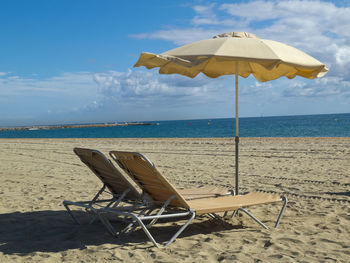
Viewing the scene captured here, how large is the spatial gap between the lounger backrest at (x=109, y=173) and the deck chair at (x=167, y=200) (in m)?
0.12

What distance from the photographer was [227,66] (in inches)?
216

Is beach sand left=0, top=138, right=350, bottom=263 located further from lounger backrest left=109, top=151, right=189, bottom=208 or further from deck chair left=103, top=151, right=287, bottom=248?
lounger backrest left=109, top=151, right=189, bottom=208

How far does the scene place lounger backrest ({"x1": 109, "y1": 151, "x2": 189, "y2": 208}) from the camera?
132 inches

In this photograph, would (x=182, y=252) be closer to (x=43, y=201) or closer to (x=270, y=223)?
(x=270, y=223)

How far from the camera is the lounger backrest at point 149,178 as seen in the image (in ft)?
11.0

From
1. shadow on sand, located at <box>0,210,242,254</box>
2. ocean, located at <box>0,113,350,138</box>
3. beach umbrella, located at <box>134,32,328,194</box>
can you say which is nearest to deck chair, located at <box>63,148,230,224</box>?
shadow on sand, located at <box>0,210,242,254</box>

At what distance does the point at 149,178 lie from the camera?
143 inches

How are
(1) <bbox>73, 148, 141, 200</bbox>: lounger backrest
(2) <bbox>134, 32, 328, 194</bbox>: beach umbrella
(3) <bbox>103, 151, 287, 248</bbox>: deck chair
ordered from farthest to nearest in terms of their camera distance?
(1) <bbox>73, 148, 141, 200</bbox>: lounger backrest
(2) <bbox>134, 32, 328, 194</bbox>: beach umbrella
(3) <bbox>103, 151, 287, 248</bbox>: deck chair

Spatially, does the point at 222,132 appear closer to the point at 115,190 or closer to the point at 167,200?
the point at 115,190

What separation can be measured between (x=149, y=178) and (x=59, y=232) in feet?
3.93

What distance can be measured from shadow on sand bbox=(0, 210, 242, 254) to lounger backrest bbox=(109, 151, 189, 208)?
1.37 ft

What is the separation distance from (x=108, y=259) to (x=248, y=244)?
126 cm

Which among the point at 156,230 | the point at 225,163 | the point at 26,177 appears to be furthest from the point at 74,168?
the point at 156,230

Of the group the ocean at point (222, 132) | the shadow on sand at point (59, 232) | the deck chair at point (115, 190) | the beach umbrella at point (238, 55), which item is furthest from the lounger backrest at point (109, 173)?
the ocean at point (222, 132)
